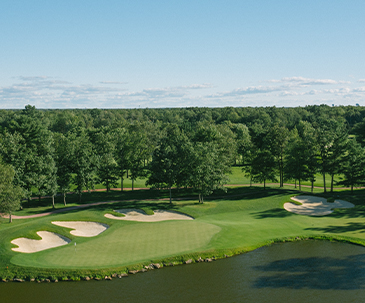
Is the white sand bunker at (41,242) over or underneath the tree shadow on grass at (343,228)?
underneath

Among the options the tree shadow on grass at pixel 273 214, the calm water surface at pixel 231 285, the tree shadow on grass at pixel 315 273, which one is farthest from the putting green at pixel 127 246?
the tree shadow on grass at pixel 273 214

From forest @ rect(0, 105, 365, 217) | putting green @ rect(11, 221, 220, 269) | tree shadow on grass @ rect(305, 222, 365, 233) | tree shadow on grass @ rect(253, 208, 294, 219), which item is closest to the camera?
putting green @ rect(11, 221, 220, 269)

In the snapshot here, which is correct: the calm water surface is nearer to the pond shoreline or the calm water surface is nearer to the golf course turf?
the pond shoreline

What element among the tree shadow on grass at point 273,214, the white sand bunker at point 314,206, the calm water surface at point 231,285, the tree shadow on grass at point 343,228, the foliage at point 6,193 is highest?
the foliage at point 6,193

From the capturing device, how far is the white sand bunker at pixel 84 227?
127 feet

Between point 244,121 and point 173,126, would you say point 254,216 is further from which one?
point 244,121

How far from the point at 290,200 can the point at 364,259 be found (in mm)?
22868

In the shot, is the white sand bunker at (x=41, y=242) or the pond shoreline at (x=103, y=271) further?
the white sand bunker at (x=41, y=242)

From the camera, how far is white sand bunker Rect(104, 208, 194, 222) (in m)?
44.9

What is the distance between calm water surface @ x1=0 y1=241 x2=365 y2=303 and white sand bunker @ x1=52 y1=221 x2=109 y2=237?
12593mm

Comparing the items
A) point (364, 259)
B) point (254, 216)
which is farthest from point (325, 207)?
point (364, 259)

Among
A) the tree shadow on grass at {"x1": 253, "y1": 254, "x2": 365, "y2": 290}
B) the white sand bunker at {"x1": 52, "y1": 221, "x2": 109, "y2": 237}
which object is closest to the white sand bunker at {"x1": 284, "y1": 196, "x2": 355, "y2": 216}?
the tree shadow on grass at {"x1": 253, "y1": 254, "x2": 365, "y2": 290}

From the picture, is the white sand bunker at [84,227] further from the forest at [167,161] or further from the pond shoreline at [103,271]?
the pond shoreline at [103,271]

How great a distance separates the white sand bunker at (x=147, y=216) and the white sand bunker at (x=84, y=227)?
137 inches
